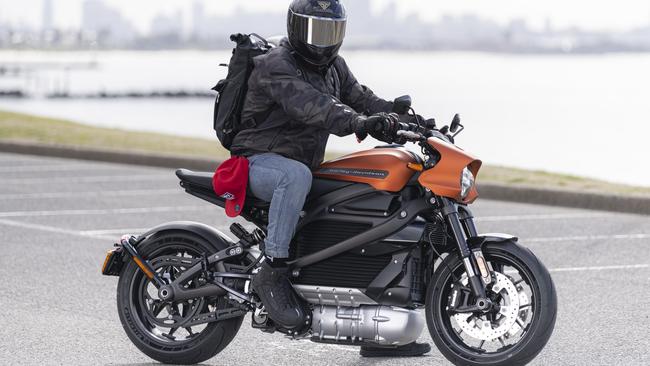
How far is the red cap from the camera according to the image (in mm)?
5941

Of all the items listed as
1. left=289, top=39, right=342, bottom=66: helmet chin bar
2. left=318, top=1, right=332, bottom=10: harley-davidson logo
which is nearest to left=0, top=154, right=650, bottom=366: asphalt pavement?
left=289, top=39, right=342, bottom=66: helmet chin bar

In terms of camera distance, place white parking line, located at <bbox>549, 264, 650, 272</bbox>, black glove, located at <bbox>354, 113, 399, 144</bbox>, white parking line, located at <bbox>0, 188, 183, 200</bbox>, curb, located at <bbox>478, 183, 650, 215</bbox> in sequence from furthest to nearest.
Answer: white parking line, located at <bbox>0, 188, 183, 200</bbox> → curb, located at <bbox>478, 183, 650, 215</bbox> → white parking line, located at <bbox>549, 264, 650, 272</bbox> → black glove, located at <bbox>354, 113, 399, 144</bbox>

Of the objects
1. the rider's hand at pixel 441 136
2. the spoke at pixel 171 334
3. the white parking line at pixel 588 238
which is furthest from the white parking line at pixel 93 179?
the rider's hand at pixel 441 136

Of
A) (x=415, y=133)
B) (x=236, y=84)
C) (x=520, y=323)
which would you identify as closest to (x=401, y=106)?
(x=415, y=133)

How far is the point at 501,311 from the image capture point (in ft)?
18.7

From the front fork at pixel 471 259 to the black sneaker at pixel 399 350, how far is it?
0.62m

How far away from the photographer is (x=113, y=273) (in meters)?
6.41

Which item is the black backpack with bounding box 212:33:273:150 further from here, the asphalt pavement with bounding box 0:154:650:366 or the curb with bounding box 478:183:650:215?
the curb with bounding box 478:183:650:215

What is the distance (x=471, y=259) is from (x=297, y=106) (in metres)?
1.06

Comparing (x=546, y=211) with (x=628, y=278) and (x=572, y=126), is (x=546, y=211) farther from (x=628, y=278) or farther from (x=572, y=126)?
(x=572, y=126)

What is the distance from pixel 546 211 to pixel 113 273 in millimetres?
6826

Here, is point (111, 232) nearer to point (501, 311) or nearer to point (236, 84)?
point (236, 84)

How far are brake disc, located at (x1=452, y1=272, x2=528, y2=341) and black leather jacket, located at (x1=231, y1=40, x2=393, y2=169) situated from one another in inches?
38.8

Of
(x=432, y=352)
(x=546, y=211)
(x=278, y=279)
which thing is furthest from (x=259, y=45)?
(x=546, y=211)
